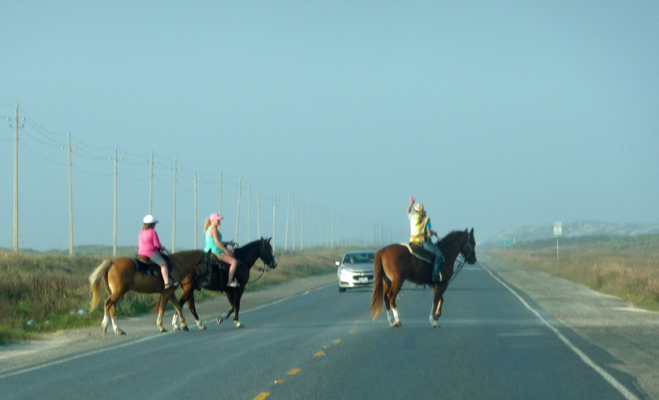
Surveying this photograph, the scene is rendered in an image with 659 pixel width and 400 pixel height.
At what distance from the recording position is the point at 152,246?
17.6 metres

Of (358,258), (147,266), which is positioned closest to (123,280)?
(147,266)

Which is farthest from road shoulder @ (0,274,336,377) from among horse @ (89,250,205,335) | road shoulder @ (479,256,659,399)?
road shoulder @ (479,256,659,399)

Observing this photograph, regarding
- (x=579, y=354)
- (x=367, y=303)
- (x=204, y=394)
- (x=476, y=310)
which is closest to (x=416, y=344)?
(x=579, y=354)

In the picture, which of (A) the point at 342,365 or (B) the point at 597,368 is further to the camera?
(A) the point at 342,365

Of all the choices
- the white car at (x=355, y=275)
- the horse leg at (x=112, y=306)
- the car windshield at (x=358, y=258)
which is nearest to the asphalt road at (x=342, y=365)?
the horse leg at (x=112, y=306)

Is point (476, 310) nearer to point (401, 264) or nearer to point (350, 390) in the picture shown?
point (401, 264)

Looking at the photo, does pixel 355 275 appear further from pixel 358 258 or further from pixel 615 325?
pixel 615 325

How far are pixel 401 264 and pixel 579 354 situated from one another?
5396mm

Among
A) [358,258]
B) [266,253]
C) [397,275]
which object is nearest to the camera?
[397,275]

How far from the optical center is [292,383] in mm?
10531

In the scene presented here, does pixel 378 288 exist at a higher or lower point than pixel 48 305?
higher

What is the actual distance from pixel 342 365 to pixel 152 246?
6.88 m

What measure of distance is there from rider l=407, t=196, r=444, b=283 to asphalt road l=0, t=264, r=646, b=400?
1.27 m

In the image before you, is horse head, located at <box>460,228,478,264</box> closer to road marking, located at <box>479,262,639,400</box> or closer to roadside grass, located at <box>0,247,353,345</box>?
road marking, located at <box>479,262,639,400</box>
